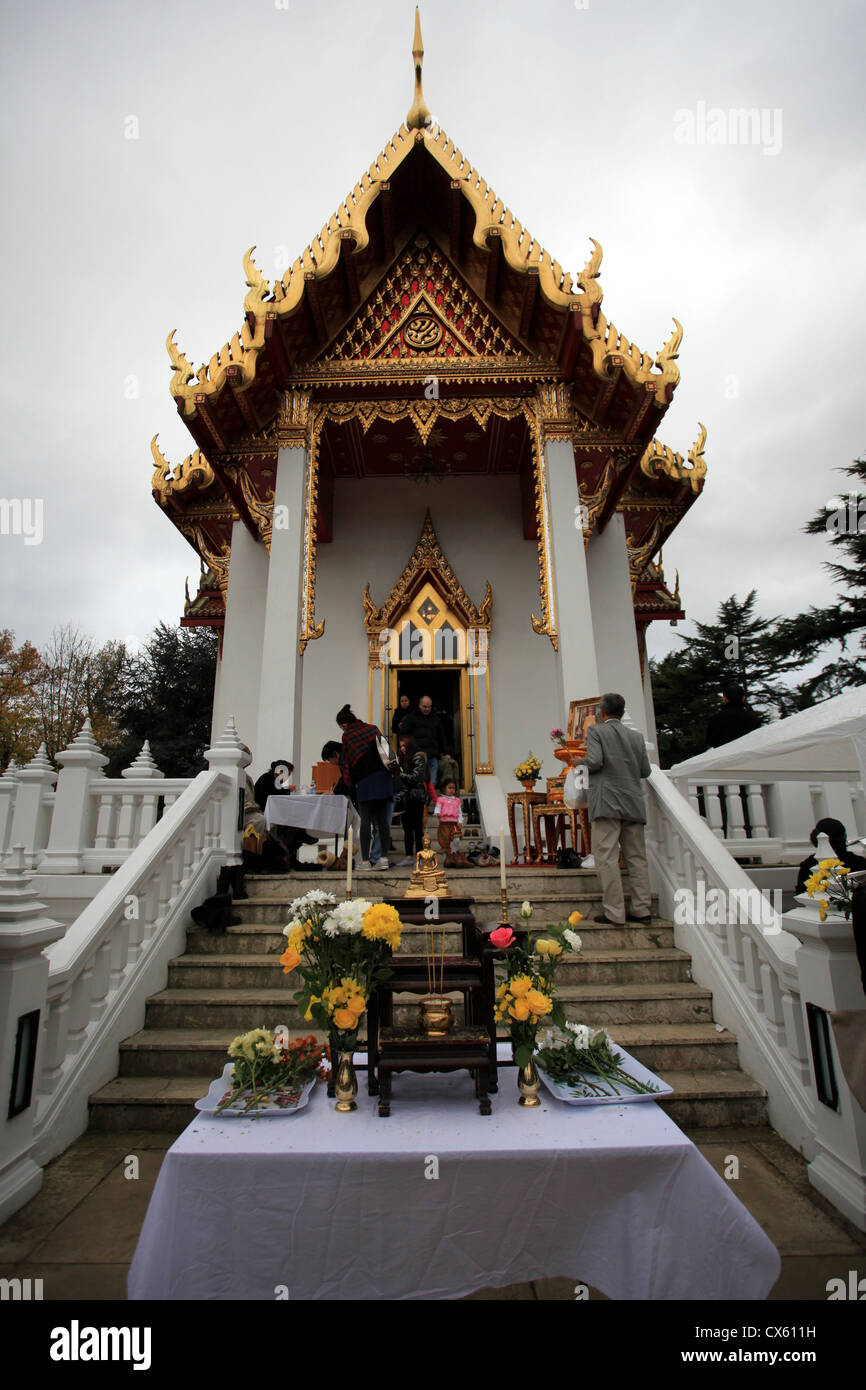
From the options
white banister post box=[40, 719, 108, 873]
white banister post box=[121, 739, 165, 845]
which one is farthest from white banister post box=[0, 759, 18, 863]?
white banister post box=[121, 739, 165, 845]

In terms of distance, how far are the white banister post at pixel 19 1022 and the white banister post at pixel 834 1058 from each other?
3037 millimetres

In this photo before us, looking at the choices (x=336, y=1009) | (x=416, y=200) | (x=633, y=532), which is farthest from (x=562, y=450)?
(x=336, y=1009)

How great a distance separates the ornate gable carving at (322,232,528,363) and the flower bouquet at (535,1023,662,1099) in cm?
758

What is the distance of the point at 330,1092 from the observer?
2.25 metres

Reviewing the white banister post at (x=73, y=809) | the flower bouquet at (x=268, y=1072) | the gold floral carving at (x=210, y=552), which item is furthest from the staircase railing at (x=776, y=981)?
the gold floral carving at (x=210, y=552)

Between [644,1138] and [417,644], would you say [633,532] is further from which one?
[644,1138]

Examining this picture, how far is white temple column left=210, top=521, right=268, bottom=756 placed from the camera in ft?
31.0

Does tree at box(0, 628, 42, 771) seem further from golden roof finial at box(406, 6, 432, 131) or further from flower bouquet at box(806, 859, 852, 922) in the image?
flower bouquet at box(806, 859, 852, 922)

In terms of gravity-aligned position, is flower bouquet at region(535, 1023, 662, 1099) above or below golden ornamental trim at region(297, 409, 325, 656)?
below

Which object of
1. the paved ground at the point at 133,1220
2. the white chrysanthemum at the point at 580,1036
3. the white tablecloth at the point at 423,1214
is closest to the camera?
the white tablecloth at the point at 423,1214

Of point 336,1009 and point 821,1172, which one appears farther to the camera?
point 821,1172

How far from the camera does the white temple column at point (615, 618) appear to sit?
906cm

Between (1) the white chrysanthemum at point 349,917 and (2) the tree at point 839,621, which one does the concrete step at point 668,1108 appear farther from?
(2) the tree at point 839,621
